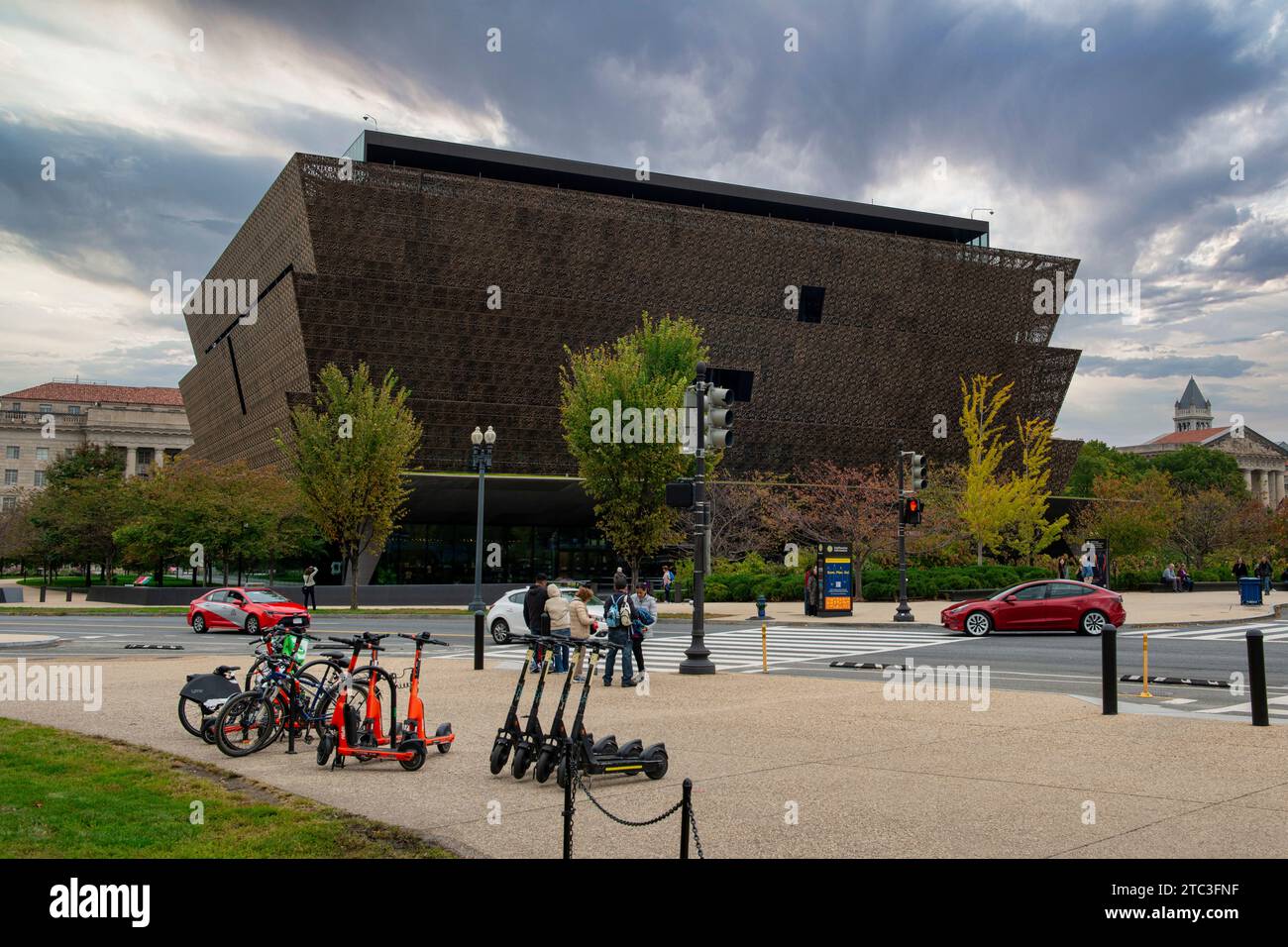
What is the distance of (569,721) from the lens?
13617 millimetres

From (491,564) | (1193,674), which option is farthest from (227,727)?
(491,564)

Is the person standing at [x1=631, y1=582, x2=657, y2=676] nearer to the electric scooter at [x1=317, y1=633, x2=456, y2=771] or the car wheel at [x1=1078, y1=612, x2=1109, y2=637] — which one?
the electric scooter at [x1=317, y1=633, x2=456, y2=771]

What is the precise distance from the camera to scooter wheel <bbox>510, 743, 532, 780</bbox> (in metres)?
9.41

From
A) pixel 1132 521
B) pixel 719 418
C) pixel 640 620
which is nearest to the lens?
pixel 719 418

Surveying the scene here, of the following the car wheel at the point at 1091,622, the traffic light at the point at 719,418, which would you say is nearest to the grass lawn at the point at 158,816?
the traffic light at the point at 719,418

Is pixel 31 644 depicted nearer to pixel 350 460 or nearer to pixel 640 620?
pixel 640 620

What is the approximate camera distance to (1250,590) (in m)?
39.2

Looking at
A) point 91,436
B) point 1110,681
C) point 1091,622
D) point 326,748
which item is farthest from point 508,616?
point 91,436

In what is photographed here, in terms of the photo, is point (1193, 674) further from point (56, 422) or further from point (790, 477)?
point (56, 422)

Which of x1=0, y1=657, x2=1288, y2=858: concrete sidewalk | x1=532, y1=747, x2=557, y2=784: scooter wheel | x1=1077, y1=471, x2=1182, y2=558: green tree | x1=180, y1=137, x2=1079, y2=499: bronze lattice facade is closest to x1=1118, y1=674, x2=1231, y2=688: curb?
x1=0, y1=657, x2=1288, y2=858: concrete sidewalk

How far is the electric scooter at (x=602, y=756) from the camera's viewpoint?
9086mm

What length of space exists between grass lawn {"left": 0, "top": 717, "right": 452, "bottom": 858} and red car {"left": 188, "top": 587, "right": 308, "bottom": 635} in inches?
908

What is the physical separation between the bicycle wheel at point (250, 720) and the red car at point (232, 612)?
2252 centimetres

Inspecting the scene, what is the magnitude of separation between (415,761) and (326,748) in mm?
920
